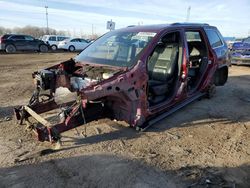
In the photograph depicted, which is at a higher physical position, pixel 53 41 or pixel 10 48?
pixel 53 41

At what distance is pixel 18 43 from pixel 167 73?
2166cm

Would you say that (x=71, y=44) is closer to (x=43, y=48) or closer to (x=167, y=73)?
(x=43, y=48)

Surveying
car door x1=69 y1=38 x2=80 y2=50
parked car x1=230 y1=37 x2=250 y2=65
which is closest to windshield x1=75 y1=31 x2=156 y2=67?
parked car x1=230 y1=37 x2=250 y2=65

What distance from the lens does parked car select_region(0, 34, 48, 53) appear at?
913 inches

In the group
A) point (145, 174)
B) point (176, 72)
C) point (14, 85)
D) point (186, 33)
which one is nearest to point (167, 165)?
point (145, 174)

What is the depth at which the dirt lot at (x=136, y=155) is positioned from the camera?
10.9ft

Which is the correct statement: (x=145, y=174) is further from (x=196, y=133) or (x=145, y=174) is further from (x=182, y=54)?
(x=182, y=54)

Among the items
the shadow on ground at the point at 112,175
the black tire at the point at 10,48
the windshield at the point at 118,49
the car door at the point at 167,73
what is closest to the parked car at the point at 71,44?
the black tire at the point at 10,48

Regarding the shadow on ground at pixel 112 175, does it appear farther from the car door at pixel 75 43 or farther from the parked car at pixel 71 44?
the car door at pixel 75 43

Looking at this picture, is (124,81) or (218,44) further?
(218,44)

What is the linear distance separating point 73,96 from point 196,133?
231 cm

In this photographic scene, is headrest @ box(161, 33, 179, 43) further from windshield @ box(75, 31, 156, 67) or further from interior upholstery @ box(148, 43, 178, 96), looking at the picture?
windshield @ box(75, 31, 156, 67)

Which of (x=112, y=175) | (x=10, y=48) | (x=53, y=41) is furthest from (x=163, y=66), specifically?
(x=53, y=41)

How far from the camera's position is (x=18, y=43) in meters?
24.0
